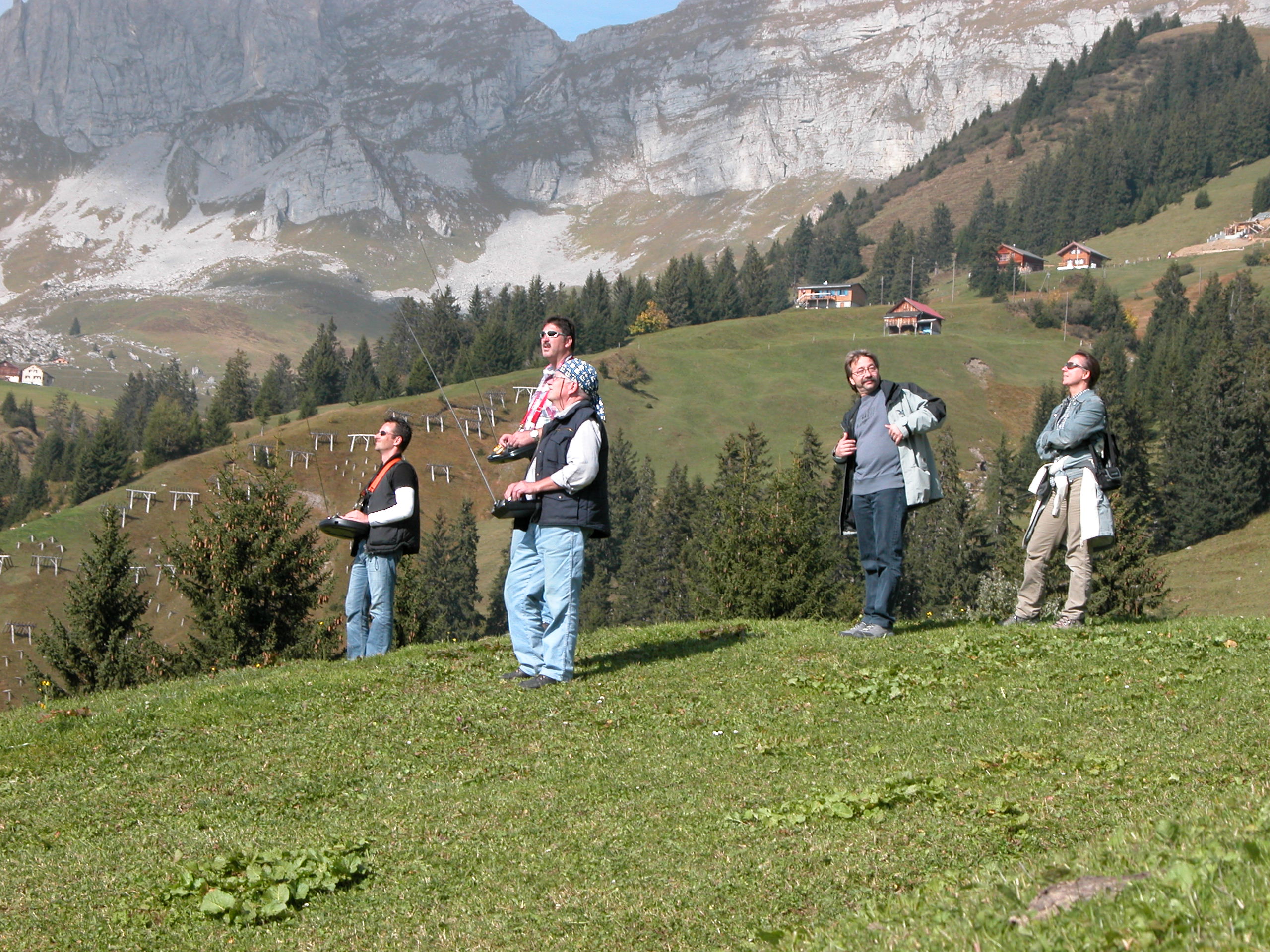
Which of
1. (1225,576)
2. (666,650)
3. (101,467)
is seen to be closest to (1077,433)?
(666,650)

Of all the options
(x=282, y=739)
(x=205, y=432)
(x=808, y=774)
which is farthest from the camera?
(x=205, y=432)

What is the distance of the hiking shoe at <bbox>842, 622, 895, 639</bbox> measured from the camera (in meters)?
13.5

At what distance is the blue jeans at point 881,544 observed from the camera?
13.4m

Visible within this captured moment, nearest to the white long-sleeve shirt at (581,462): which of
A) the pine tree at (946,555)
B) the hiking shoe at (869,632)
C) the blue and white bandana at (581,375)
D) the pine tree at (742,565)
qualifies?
the blue and white bandana at (581,375)

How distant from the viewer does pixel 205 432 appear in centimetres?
16812

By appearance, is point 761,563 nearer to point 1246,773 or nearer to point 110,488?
point 1246,773

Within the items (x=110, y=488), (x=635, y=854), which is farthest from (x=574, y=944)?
(x=110, y=488)

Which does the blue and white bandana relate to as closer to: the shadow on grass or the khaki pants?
the shadow on grass

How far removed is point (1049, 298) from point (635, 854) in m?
202

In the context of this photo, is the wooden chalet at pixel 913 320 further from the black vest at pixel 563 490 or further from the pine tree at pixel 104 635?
the black vest at pixel 563 490

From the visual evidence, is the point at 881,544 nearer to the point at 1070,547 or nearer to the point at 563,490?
the point at 1070,547

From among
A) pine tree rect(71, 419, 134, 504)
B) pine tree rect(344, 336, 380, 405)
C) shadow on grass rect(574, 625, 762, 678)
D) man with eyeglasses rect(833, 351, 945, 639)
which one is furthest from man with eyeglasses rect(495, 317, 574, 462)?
pine tree rect(344, 336, 380, 405)

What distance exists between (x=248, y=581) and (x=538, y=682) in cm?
1538

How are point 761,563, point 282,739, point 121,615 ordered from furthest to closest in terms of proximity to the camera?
point 761,563
point 121,615
point 282,739
